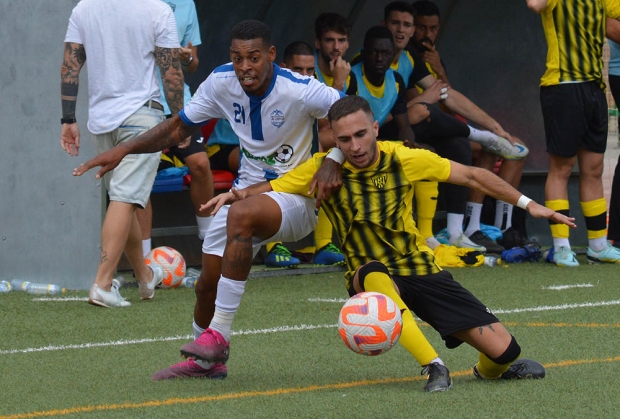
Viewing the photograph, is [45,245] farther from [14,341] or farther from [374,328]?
[374,328]

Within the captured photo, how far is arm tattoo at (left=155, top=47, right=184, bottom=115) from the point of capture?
25.1ft

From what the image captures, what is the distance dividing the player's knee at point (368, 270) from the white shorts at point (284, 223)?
20.9 inches

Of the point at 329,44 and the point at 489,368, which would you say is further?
the point at 329,44

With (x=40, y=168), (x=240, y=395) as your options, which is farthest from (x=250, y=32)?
(x=40, y=168)

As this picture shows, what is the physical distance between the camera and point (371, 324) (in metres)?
4.72

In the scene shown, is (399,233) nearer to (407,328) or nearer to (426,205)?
(407,328)

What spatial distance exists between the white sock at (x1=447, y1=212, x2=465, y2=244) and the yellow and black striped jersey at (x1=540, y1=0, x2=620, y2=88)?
1.66 meters

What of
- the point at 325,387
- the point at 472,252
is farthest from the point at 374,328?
the point at 472,252

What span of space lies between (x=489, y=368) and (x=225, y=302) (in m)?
1.22

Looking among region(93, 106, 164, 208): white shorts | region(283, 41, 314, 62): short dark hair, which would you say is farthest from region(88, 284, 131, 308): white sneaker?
region(283, 41, 314, 62): short dark hair

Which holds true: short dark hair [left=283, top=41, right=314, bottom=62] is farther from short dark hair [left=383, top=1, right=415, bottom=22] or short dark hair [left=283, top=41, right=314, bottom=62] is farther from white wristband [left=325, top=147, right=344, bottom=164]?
white wristband [left=325, top=147, right=344, bottom=164]

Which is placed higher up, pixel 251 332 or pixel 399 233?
pixel 399 233

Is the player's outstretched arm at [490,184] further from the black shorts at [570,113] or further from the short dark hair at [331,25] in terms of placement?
the short dark hair at [331,25]

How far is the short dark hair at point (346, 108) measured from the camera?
5.20 meters
